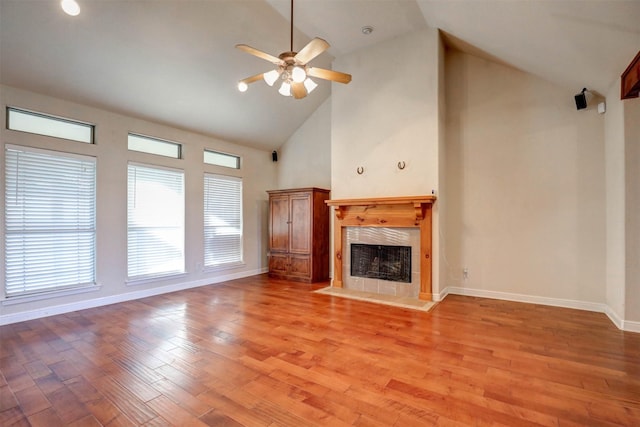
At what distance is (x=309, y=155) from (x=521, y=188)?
397 centimetres

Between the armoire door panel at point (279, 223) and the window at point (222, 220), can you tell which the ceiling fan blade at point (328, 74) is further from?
the window at point (222, 220)

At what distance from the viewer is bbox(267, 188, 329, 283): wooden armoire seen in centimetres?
571

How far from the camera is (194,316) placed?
145 inches

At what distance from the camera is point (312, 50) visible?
2514 mm

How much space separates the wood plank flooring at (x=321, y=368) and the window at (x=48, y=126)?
234 centimetres

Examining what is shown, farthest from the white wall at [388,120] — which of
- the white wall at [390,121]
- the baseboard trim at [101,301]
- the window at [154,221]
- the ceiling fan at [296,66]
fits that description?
the baseboard trim at [101,301]

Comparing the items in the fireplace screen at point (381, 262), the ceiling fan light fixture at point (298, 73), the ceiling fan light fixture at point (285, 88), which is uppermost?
the ceiling fan light fixture at point (285, 88)

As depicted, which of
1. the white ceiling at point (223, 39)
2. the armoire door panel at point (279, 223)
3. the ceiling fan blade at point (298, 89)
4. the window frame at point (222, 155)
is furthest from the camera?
the armoire door panel at point (279, 223)

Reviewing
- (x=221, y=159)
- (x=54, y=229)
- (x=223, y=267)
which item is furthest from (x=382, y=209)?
(x=54, y=229)

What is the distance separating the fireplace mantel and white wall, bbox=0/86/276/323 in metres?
2.30

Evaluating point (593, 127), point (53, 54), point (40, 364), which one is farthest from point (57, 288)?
point (593, 127)

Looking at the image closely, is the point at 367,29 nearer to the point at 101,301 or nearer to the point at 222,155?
the point at 222,155

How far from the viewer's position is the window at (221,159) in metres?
5.77

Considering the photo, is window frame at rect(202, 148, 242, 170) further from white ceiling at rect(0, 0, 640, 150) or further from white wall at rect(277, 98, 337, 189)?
white wall at rect(277, 98, 337, 189)
